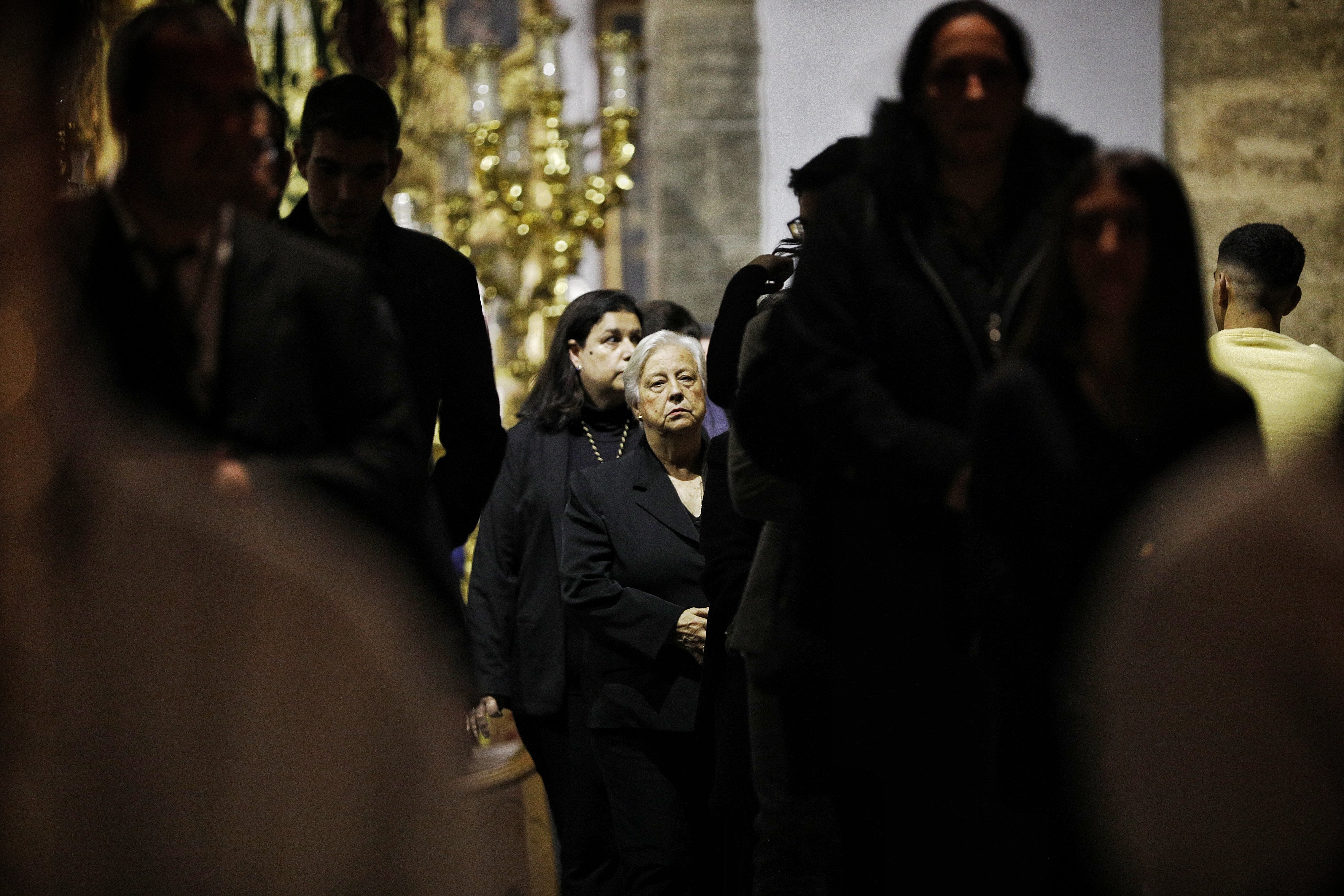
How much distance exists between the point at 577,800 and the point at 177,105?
2206 millimetres

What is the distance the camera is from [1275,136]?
393 cm

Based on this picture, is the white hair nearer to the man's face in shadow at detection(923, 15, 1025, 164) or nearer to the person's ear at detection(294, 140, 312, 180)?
the person's ear at detection(294, 140, 312, 180)

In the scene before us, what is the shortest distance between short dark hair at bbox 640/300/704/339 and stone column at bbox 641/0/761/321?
7.97 feet

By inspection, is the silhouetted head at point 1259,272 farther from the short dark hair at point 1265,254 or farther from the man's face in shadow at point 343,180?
the man's face in shadow at point 343,180

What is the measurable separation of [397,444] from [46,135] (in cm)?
65

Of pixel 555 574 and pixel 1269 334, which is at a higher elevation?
pixel 1269 334

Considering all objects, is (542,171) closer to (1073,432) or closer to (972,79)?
(972,79)

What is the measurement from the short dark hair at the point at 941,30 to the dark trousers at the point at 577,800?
1985 millimetres

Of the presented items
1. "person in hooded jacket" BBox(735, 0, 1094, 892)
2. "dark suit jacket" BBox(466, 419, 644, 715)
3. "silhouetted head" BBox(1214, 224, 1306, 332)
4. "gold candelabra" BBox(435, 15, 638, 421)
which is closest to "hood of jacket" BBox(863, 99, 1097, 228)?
"person in hooded jacket" BBox(735, 0, 1094, 892)

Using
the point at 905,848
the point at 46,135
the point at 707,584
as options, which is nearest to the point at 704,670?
the point at 707,584

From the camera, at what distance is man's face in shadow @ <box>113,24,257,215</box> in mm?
1957

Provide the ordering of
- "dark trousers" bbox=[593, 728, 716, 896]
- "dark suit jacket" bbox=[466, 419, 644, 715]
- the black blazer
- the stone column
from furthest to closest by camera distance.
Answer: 1. the stone column
2. "dark suit jacket" bbox=[466, 419, 644, 715]
3. the black blazer
4. "dark trousers" bbox=[593, 728, 716, 896]

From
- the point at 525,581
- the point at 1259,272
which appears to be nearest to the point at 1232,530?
the point at 1259,272

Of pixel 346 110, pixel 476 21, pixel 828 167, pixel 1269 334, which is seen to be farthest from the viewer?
pixel 476 21
